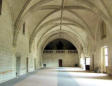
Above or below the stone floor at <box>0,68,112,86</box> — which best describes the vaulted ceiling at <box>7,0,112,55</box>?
above

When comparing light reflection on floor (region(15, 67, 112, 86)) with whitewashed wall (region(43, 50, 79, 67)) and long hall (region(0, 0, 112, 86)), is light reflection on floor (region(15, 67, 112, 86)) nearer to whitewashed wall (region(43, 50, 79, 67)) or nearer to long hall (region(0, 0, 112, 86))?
long hall (region(0, 0, 112, 86))

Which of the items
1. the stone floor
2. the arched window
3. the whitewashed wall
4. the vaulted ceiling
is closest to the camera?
the stone floor

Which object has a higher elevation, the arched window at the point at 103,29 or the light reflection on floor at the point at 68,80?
the arched window at the point at 103,29

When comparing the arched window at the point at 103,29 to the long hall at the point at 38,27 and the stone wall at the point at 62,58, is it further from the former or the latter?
the stone wall at the point at 62,58

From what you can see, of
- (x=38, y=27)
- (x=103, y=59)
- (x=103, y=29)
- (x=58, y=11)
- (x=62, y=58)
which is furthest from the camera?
(x=62, y=58)

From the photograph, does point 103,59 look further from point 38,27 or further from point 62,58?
point 62,58

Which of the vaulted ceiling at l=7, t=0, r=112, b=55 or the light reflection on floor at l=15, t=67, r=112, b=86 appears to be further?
the vaulted ceiling at l=7, t=0, r=112, b=55

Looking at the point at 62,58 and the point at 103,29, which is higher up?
the point at 103,29

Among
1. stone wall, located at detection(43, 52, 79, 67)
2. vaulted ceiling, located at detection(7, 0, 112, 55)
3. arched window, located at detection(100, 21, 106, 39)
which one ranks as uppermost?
vaulted ceiling, located at detection(7, 0, 112, 55)

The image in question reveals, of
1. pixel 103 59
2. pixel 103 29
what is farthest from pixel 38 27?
pixel 103 59

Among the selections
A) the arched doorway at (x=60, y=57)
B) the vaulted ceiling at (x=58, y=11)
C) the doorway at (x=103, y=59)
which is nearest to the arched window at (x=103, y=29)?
the vaulted ceiling at (x=58, y=11)

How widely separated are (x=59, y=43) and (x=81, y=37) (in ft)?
41.8

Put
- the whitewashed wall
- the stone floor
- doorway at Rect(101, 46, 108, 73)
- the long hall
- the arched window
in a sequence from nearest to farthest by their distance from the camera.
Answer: the stone floor, the long hall, the arched window, doorway at Rect(101, 46, 108, 73), the whitewashed wall

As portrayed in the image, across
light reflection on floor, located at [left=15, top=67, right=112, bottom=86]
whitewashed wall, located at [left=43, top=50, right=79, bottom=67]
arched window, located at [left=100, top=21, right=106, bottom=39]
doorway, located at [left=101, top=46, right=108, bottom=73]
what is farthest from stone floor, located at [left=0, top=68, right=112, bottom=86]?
whitewashed wall, located at [left=43, top=50, right=79, bottom=67]
